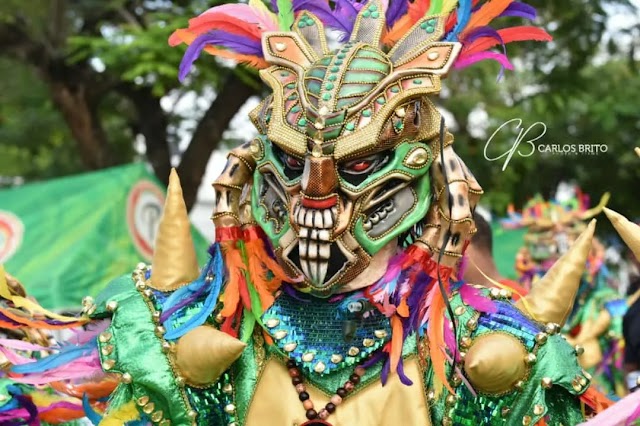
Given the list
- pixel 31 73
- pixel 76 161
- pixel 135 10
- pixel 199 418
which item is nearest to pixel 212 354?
pixel 199 418

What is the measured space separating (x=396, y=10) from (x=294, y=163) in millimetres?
573

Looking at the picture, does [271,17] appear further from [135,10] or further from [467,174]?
[135,10]

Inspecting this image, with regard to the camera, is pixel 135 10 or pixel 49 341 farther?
pixel 135 10

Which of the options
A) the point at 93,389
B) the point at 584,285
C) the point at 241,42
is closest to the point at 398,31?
the point at 241,42

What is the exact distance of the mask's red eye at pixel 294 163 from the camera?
91.1 inches

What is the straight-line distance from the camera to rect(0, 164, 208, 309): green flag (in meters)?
5.98

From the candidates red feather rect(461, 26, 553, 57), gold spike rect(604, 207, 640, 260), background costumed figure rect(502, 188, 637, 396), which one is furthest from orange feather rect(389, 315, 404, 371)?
background costumed figure rect(502, 188, 637, 396)

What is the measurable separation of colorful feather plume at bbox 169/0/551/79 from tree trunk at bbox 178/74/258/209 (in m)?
4.94

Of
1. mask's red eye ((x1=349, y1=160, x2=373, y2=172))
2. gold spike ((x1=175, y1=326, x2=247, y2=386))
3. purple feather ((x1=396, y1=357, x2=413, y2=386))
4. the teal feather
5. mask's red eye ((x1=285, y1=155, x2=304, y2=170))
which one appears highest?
the teal feather

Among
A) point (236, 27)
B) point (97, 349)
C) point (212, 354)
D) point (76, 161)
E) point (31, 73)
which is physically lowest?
point (76, 161)

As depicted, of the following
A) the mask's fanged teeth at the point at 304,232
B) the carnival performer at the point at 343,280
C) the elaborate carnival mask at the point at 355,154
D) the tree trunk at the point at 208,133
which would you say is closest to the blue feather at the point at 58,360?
the carnival performer at the point at 343,280

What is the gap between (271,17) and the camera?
8.63 ft

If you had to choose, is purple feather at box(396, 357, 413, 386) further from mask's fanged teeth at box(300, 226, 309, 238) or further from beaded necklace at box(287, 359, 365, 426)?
mask's fanged teeth at box(300, 226, 309, 238)

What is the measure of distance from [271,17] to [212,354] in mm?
947
